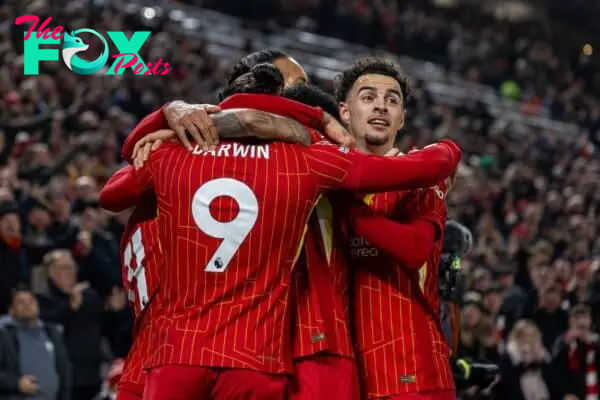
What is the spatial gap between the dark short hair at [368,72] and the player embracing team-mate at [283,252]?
185 millimetres

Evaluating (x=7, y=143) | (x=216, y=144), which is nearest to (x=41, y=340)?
(x=7, y=143)

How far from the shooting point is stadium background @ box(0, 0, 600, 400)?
10430 millimetres

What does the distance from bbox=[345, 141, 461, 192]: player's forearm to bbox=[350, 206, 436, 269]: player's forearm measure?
0.16 metres

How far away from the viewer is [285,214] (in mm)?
4547

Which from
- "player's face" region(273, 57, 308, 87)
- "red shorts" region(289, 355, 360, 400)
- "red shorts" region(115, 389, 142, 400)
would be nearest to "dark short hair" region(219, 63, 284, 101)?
"player's face" region(273, 57, 308, 87)

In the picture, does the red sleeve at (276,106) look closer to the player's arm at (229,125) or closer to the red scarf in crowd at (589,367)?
the player's arm at (229,125)

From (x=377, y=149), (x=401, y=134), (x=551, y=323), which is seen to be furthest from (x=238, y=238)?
(x=401, y=134)

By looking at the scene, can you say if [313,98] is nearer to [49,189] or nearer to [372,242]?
[372,242]

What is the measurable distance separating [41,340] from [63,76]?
17.6 feet

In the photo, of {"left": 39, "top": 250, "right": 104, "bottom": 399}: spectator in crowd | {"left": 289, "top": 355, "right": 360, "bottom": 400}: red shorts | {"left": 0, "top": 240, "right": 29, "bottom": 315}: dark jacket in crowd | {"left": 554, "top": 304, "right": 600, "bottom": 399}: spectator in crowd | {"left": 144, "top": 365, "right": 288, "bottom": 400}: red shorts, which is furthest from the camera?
{"left": 554, "top": 304, "right": 600, "bottom": 399}: spectator in crowd

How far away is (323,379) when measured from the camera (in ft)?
15.1

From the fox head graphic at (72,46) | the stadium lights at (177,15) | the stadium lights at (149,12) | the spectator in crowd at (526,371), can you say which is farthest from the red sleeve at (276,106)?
the stadium lights at (177,15)

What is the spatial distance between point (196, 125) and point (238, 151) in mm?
203

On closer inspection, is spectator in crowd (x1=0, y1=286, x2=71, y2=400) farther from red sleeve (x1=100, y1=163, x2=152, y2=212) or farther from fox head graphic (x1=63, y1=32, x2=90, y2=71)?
fox head graphic (x1=63, y1=32, x2=90, y2=71)
